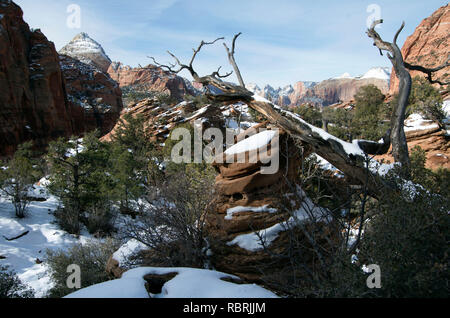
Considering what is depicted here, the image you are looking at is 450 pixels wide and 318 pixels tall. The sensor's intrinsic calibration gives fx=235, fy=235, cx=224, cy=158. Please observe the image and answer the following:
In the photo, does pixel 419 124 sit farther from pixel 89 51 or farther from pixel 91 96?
pixel 89 51

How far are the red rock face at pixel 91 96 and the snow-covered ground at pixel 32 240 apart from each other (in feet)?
119

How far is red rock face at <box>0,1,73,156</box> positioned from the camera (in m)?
30.7

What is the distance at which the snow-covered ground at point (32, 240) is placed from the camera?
8434mm

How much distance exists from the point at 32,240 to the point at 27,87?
32.5 metres

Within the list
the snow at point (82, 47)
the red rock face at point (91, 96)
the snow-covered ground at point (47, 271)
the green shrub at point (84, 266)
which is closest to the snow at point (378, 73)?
the red rock face at point (91, 96)

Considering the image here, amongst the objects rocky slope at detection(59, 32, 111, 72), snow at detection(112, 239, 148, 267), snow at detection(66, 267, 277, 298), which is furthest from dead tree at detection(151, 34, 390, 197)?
rocky slope at detection(59, 32, 111, 72)

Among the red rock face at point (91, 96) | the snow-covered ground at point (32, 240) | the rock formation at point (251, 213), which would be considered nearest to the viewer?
the rock formation at point (251, 213)

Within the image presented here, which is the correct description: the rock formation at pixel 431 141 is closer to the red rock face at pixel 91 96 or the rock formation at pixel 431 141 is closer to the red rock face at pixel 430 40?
the red rock face at pixel 430 40

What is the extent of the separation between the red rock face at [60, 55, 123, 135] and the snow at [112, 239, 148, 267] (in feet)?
151

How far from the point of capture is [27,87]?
33.4 meters

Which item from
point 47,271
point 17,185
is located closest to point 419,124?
point 47,271

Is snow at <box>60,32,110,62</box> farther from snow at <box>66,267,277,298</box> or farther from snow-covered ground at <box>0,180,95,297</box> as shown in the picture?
snow at <box>66,267,277,298</box>
